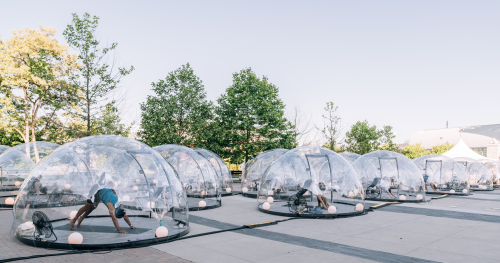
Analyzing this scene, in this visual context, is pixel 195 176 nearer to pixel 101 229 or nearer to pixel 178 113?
pixel 101 229

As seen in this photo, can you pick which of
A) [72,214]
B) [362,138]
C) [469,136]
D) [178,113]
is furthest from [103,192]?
[469,136]

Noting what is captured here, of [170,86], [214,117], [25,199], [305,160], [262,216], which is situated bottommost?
[262,216]

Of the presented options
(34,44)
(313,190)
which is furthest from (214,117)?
(313,190)

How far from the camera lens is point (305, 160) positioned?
567 inches

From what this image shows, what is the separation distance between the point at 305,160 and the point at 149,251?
27.7 feet

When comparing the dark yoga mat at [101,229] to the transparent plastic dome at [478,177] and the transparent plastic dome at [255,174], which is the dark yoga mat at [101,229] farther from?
the transparent plastic dome at [478,177]

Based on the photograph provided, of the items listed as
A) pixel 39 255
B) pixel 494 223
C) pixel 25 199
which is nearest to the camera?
pixel 39 255

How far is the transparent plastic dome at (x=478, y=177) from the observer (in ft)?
88.3

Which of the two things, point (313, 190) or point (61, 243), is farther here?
point (313, 190)

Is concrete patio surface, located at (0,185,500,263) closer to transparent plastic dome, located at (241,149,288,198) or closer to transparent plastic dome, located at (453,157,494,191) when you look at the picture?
transparent plastic dome, located at (241,149,288,198)

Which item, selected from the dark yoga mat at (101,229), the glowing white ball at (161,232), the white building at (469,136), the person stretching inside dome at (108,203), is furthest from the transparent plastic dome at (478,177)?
the white building at (469,136)

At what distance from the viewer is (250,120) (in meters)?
29.8

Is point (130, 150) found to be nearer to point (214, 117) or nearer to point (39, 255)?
point (39, 255)

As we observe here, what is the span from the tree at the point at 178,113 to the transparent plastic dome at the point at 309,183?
15029 mm
